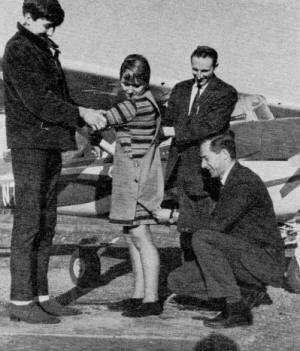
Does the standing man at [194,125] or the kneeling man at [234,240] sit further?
the standing man at [194,125]

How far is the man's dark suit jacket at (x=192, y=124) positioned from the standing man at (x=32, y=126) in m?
0.77

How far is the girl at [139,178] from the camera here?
3.73 metres

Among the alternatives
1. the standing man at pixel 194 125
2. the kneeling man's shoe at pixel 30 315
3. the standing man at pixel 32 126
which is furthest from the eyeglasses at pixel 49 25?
the kneeling man's shoe at pixel 30 315

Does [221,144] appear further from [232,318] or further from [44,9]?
[44,9]

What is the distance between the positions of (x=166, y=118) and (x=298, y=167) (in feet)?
4.54

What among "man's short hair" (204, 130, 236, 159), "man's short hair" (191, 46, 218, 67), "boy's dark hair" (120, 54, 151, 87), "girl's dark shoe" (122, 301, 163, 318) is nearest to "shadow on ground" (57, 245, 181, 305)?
"girl's dark shoe" (122, 301, 163, 318)

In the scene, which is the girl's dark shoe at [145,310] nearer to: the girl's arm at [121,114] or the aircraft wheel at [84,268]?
the girl's arm at [121,114]

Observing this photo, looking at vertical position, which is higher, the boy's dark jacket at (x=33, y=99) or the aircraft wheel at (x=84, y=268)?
the boy's dark jacket at (x=33, y=99)

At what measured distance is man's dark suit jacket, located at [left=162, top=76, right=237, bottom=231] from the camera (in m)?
4.09

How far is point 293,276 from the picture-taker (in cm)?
478

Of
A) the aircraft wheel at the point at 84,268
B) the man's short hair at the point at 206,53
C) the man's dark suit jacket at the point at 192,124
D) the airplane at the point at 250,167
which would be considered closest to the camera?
the man's dark suit jacket at the point at 192,124

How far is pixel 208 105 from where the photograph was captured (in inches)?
163

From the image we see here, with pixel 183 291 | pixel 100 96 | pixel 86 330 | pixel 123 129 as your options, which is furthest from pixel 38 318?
pixel 100 96

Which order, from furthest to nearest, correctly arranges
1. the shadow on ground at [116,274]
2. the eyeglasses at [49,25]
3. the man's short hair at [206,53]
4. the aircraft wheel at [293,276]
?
the aircraft wheel at [293,276], the shadow on ground at [116,274], the man's short hair at [206,53], the eyeglasses at [49,25]
